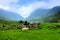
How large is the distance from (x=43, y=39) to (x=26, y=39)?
3.15 meters

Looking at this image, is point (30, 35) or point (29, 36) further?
point (30, 35)

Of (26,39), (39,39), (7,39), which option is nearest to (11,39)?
(7,39)

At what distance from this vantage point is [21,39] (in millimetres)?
30984

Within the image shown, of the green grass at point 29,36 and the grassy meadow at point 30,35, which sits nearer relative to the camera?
the green grass at point 29,36

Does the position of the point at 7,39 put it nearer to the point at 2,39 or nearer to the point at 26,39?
the point at 2,39

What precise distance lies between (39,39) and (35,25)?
29031mm

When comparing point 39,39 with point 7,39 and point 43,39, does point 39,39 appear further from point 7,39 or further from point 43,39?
point 7,39

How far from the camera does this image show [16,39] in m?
31.1

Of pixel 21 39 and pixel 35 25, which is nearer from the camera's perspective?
pixel 21 39

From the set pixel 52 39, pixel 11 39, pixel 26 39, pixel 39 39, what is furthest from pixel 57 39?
pixel 11 39

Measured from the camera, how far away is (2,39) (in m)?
31.4

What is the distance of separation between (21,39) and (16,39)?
0.94 metres

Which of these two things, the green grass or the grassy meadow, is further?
the grassy meadow

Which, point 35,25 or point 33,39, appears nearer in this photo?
point 33,39
